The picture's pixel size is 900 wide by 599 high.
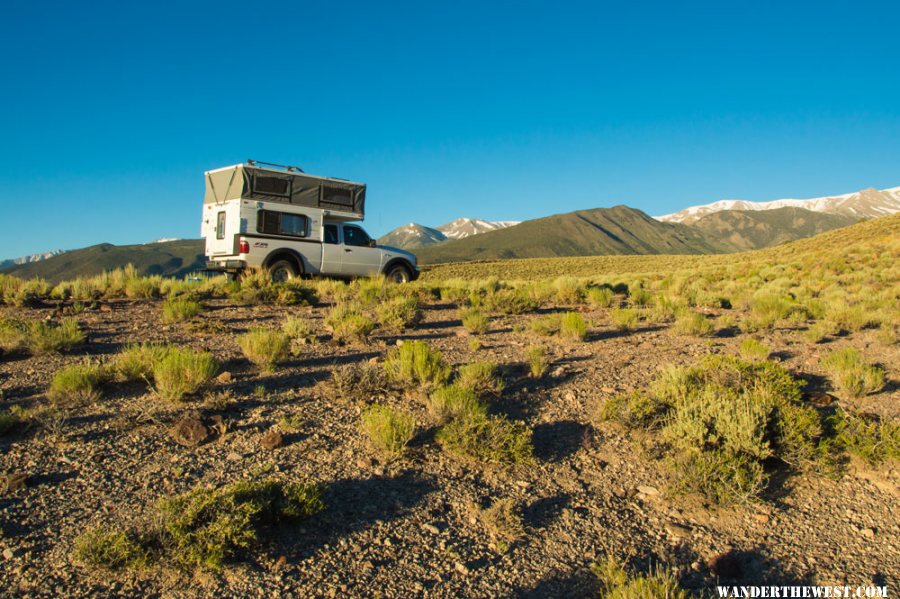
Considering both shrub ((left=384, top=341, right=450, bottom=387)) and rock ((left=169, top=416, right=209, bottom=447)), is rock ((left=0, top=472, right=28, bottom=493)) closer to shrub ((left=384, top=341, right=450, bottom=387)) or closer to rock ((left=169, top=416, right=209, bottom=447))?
rock ((left=169, top=416, right=209, bottom=447))

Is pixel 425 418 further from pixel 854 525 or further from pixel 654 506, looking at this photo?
pixel 854 525

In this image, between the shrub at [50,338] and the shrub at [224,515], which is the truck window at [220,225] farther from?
the shrub at [224,515]

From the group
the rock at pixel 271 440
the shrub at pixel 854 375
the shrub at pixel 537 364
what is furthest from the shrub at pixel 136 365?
the shrub at pixel 854 375

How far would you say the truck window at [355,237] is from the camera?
1592cm

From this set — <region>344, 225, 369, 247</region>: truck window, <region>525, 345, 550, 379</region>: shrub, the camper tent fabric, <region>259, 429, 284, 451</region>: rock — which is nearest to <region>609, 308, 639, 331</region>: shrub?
<region>525, 345, 550, 379</region>: shrub

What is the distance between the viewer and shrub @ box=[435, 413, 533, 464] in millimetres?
4855

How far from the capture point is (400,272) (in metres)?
16.9

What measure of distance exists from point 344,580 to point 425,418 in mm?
2444

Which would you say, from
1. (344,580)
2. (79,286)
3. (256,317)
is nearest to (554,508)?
(344,580)

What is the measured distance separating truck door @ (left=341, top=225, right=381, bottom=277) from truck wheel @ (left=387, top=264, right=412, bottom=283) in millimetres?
514

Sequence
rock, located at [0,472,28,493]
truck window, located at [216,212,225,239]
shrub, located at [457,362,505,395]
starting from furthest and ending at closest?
1. truck window, located at [216,212,225,239]
2. shrub, located at [457,362,505,395]
3. rock, located at [0,472,28,493]

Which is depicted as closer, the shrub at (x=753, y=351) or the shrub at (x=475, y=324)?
the shrub at (x=753, y=351)

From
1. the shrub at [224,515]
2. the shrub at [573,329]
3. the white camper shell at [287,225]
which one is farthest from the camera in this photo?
the white camper shell at [287,225]

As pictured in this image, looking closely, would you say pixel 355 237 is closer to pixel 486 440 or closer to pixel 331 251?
pixel 331 251
